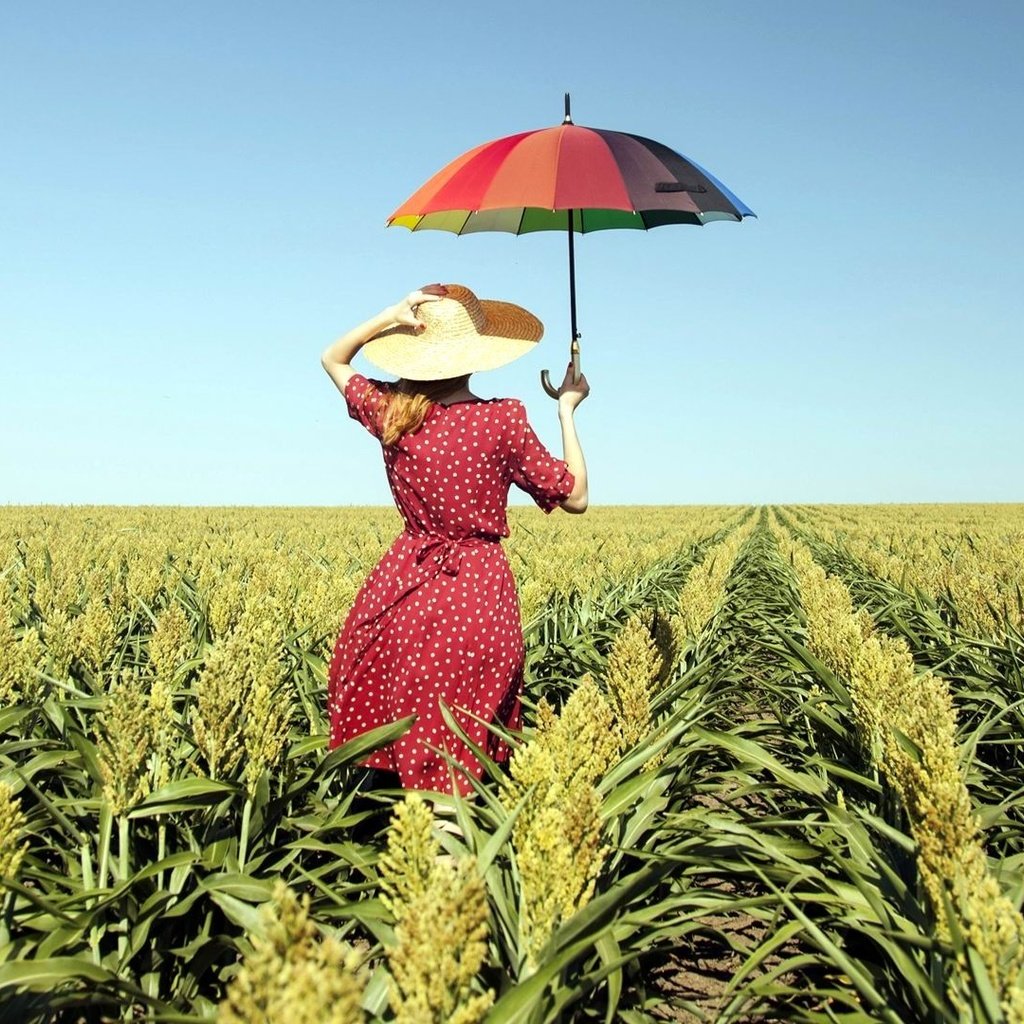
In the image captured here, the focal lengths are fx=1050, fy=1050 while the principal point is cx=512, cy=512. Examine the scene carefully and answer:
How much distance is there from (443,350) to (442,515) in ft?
1.78

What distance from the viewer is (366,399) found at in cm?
352

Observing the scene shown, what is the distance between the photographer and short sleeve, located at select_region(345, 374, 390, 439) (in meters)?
3.49

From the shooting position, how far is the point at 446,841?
8.52 ft

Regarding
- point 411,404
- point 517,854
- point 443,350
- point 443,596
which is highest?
point 443,350

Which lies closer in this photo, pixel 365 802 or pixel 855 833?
pixel 855 833

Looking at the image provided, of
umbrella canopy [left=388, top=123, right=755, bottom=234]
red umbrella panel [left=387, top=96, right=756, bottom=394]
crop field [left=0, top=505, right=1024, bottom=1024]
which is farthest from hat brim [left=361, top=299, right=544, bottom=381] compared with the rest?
crop field [left=0, top=505, right=1024, bottom=1024]

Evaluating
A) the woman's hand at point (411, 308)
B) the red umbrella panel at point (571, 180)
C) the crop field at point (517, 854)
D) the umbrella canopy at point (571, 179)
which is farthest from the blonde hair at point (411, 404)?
the umbrella canopy at point (571, 179)

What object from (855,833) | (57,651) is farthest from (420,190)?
(855,833)

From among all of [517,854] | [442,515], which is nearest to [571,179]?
[442,515]

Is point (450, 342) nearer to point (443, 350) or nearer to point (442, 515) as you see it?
point (443, 350)

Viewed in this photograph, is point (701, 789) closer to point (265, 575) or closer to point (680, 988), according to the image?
point (680, 988)

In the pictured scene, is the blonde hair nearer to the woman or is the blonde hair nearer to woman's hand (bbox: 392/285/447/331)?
the woman

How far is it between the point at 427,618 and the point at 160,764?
3.72 ft

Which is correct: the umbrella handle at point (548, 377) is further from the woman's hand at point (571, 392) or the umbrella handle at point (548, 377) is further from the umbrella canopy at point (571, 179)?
the umbrella canopy at point (571, 179)
